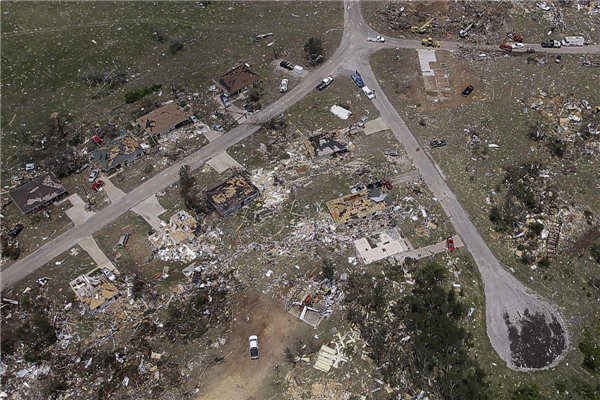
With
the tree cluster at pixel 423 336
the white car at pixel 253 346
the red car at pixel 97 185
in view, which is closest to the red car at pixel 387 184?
the tree cluster at pixel 423 336

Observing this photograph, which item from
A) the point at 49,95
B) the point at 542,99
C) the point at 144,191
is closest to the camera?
the point at 144,191

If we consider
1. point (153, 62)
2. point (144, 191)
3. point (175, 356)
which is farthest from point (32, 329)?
point (153, 62)

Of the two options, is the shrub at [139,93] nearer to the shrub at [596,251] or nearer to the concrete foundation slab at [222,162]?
the concrete foundation slab at [222,162]

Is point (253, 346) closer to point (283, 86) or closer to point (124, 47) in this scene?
point (283, 86)

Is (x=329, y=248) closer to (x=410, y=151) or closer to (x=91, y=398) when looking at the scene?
(x=410, y=151)

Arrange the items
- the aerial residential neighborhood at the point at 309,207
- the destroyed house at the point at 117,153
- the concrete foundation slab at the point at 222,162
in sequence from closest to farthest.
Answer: the aerial residential neighborhood at the point at 309,207
the concrete foundation slab at the point at 222,162
the destroyed house at the point at 117,153

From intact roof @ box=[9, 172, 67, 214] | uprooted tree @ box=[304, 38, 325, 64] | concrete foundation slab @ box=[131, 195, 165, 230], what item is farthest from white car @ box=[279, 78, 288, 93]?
intact roof @ box=[9, 172, 67, 214]
